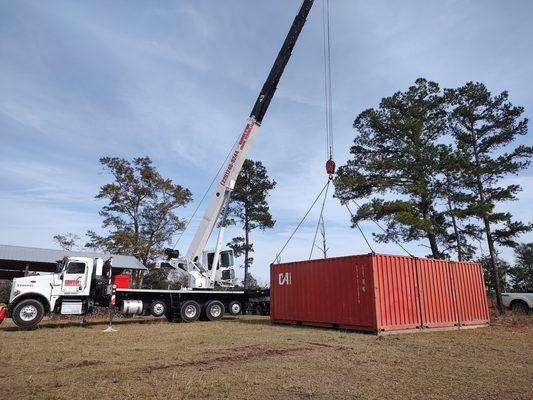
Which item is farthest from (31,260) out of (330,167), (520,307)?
(520,307)

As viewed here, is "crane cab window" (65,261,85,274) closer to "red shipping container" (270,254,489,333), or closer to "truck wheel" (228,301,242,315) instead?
"truck wheel" (228,301,242,315)

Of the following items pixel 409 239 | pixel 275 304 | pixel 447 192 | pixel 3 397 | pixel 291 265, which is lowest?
pixel 3 397

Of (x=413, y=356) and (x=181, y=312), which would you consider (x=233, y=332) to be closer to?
(x=181, y=312)

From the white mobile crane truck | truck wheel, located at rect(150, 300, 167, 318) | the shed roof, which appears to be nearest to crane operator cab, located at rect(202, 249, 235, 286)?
the white mobile crane truck

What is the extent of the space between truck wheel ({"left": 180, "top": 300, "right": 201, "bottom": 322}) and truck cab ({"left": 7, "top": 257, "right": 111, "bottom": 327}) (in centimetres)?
359

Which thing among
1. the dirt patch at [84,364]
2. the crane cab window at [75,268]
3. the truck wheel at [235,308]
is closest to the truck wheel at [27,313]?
the crane cab window at [75,268]

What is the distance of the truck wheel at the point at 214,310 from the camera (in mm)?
18734

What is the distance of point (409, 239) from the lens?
25.0 metres

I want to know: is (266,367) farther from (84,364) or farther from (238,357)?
(84,364)

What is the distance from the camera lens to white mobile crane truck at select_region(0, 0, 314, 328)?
14884 millimetres

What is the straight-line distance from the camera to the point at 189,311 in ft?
59.6

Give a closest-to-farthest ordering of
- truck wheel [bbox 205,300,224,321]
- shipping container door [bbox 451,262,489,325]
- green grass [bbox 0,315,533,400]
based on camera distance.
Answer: green grass [bbox 0,315,533,400]
shipping container door [bbox 451,262,489,325]
truck wheel [bbox 205,300,224,321]

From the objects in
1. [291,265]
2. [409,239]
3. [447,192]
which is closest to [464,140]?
[447,192]

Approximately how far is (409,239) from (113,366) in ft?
68.7
